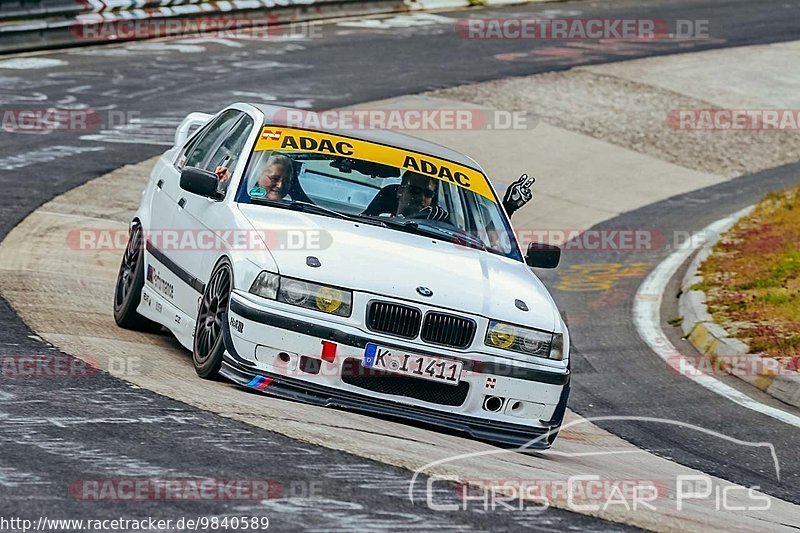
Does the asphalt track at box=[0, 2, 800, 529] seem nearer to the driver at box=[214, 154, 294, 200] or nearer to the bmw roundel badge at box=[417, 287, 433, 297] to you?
the bmw roundel badge at box=[417, 287, 433, 297]

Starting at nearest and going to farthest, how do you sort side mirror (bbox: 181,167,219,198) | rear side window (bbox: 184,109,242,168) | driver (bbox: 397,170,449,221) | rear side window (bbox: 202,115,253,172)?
1. side mirror (bbox: 181,167,219,198)
2. driver (bbox: 397,170,449,221)
3. rear side window (bbox: 202,115,253,172)
4. rear side window (bbox: 184,109,242,168)

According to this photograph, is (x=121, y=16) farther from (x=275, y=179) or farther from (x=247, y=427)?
(x=247, y=427)

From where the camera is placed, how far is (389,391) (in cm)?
717

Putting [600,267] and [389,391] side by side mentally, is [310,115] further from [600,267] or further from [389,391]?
[600,267]

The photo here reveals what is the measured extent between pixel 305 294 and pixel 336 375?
0.46 meters

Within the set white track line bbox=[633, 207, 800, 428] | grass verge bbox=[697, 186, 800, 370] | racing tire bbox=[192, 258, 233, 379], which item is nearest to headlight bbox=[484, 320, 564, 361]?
racing tire bbox=[192, 258, 233, 379]

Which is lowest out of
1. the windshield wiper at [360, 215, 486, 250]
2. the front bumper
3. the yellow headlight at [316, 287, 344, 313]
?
the front bumper

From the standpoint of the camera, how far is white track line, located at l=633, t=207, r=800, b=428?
10.1 metres

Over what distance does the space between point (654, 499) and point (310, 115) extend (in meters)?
3.84

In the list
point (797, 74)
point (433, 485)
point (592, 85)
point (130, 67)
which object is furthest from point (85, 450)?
point (797, 74)

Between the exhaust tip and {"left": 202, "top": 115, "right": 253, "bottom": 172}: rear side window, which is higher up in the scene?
{"left": 202, "top": 115, "right": 253, "bottom": 172}: rear side window

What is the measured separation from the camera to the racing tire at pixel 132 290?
895cm

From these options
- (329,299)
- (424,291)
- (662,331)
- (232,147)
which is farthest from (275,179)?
(662,331)

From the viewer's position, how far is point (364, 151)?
8.61 meters
